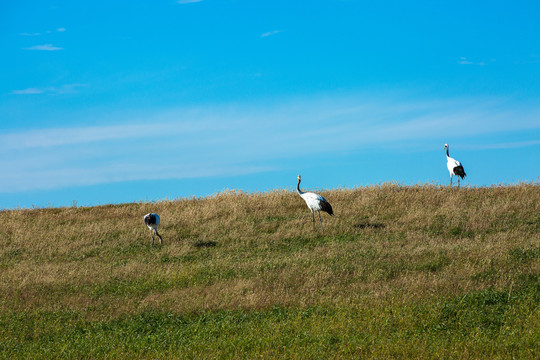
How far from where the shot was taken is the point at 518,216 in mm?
22375

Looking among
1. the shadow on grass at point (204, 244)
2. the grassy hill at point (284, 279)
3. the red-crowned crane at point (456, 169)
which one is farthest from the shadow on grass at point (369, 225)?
the red-crowned crane at point (456, 169)

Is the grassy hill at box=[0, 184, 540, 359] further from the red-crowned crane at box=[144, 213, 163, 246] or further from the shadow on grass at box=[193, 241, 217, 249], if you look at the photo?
the red-crowned crane at box=[144, 213, 163, 246]

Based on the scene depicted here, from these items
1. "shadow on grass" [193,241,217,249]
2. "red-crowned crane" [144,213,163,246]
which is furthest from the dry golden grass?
"red-crowned crane" [144,213,163,246]

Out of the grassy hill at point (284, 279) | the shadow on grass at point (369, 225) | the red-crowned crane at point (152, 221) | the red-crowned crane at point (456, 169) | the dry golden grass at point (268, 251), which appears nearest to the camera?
the grassy hill at point (284, 279)

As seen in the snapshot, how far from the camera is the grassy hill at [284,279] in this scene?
10.7 m

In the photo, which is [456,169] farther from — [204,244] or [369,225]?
[204,244]

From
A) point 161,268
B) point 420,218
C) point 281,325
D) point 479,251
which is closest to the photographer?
point 281,325

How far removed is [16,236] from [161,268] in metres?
10.1

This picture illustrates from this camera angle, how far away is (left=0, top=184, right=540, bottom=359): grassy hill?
35.1ft

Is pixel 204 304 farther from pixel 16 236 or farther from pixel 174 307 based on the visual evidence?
pixel 16 236

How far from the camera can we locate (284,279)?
50.5 feet

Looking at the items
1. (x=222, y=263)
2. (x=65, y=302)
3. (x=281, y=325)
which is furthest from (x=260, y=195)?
(x=281, y=325)

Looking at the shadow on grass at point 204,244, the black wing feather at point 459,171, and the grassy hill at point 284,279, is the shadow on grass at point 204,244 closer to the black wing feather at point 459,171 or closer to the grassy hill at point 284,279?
the grassy hill at point 284,279

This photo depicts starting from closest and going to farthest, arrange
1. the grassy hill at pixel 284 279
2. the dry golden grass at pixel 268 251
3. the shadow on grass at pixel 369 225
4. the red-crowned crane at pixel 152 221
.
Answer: the grassy hill at pixel 284 279 → the dry golden grass at pixel 268 251 → the red-crowned crane at pixel 152 221 → the shadow on grass at pixel 369 225
